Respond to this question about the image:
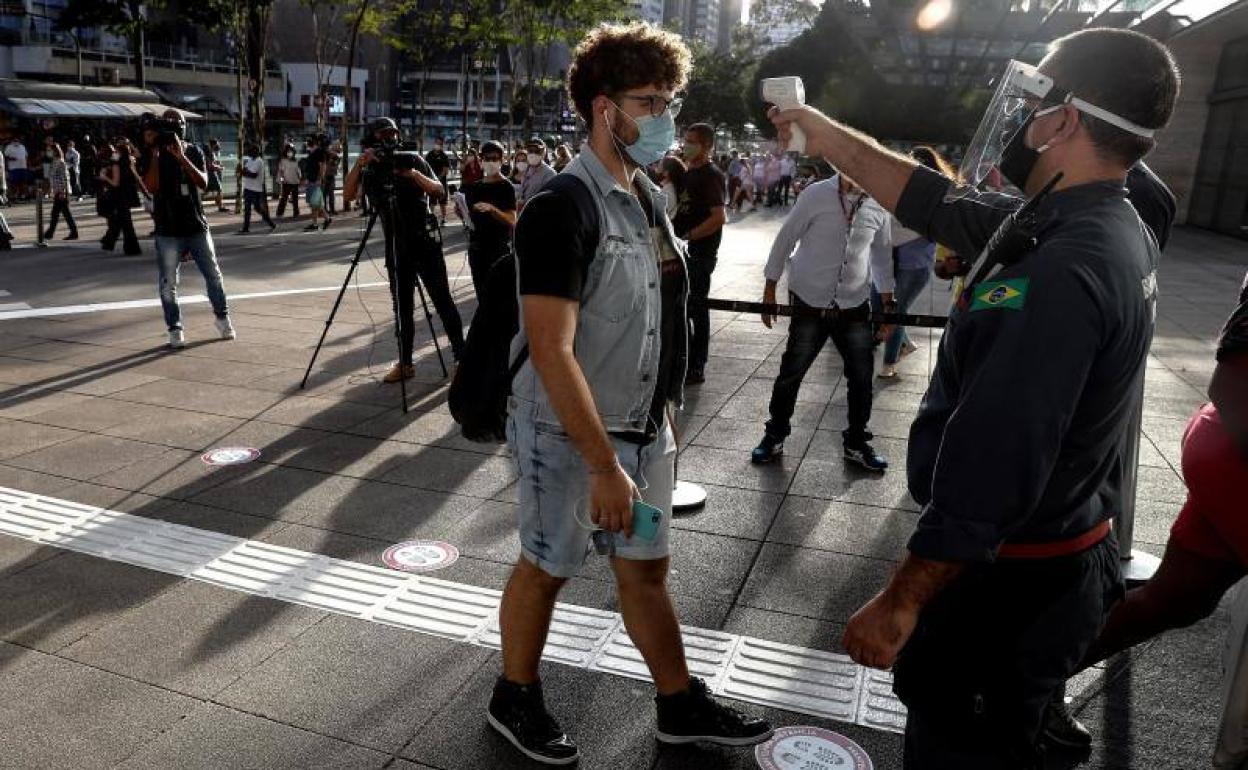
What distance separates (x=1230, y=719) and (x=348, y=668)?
267 centimetres

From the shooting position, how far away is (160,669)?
327 cm

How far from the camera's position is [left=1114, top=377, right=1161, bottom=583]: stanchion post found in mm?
3607

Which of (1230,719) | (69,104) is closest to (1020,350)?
(1230,719)

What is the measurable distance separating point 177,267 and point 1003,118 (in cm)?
778

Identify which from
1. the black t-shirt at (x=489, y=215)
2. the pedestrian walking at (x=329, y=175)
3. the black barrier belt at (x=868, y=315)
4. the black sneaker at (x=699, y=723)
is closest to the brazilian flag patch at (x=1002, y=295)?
the black sneaker at (x=699, y=723)

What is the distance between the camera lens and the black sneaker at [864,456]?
5.64m

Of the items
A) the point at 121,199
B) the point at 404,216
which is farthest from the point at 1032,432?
the point at 121,199

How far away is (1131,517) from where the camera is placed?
3920 millimetres

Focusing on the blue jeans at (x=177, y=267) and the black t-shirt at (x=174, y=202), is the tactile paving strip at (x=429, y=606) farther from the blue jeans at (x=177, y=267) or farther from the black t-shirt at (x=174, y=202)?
the black t-shirt at (x=174, y=202)

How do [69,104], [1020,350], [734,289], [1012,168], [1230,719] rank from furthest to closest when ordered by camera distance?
[69,104] < [734,289] < [1230,719] < [1012,168] < [1020,350]

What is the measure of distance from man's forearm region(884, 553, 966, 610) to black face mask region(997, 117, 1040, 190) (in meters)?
0.85

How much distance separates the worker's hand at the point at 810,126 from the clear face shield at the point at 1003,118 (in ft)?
1.15

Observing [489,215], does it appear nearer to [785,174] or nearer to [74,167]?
[74,167]

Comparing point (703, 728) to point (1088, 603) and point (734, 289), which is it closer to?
point (1088, 603)
